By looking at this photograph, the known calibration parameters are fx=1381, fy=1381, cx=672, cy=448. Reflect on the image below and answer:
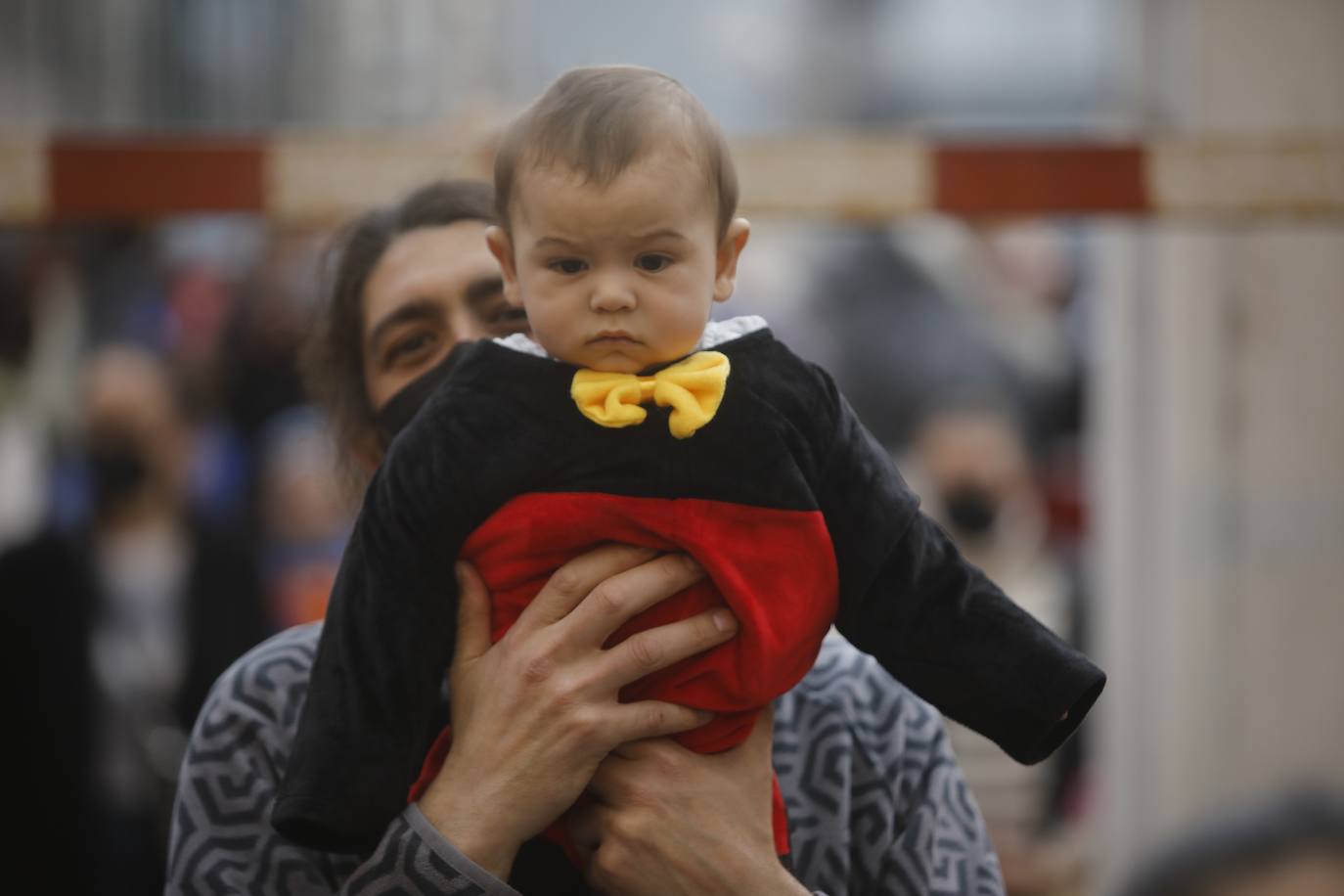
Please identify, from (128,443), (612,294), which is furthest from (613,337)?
(128,443)

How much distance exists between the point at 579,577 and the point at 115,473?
344cm

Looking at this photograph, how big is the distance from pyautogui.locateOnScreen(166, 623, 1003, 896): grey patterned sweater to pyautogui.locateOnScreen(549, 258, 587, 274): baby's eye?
0.62 meters

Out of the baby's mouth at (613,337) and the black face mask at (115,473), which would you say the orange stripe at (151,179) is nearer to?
the baby's mouth at (613,337)

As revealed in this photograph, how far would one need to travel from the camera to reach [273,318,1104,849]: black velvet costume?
4.42 ft

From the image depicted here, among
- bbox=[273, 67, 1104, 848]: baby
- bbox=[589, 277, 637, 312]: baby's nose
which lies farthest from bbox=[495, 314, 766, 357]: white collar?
bbox=[589, 277, 637, 312]: baby's nose

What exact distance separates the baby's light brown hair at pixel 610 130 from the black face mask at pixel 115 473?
337 centimetres

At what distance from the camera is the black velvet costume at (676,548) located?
1.35 meters

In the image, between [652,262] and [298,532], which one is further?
[298,532]

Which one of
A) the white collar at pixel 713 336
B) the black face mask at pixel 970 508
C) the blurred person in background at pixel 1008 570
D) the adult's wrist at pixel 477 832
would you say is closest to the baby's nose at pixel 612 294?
the white collar at pixel 713 336

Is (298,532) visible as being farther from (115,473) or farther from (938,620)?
(938,620)

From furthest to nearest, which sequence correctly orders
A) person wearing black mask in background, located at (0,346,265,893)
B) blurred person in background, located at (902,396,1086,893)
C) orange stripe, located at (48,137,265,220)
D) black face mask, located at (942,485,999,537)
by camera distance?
black face mask, located at (942,485,999,537)
blurred person in background, located at (902,396,1086,893)
person wearing black mask in background, located at (0,346,265,893)
orange stripe, located at (48,137,265,220)

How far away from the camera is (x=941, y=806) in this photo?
1.59 m

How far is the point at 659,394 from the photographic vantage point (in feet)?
4.35

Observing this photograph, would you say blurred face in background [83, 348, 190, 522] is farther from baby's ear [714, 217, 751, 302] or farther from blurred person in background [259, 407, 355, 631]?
baby's ear [714, 217, 751, 302]
